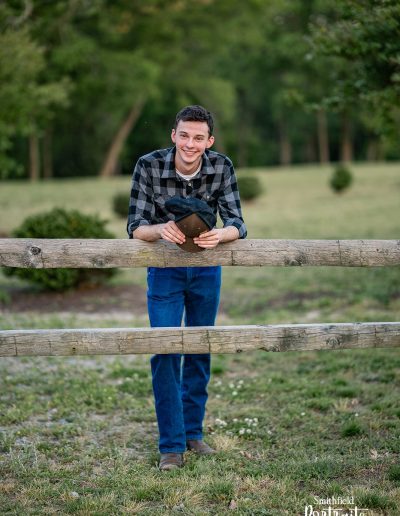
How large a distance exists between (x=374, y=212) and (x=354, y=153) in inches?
1885

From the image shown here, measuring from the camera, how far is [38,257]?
14.4 feet

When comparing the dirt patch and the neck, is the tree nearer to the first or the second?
the neck

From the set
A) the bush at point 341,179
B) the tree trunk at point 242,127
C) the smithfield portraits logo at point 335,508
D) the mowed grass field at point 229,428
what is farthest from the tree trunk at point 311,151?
the smithfield portraits logo at point 335,508

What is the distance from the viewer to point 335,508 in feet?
13.5

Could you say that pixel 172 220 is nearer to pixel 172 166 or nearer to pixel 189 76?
pixel 172 166

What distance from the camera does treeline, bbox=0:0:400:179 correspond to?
10011 mm

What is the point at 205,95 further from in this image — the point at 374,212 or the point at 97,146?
the point at 374,212

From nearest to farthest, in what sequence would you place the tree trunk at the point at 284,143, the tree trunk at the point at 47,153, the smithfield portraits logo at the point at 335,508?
1. the smithfield portraits logo at the point at 335,508
2. the tree trunk at the point at 47,153
3. the tree trunk at the point at 284,143

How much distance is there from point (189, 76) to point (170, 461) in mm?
40707

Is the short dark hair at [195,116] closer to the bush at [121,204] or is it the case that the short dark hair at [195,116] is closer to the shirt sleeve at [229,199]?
the shirt sleeve at [229,199]

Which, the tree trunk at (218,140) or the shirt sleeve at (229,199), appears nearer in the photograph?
the shirt sleeve at (229,199)

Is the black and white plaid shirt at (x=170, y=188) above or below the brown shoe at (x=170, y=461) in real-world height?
above

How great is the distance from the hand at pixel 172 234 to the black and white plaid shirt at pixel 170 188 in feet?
1.03

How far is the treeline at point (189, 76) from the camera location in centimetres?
1001
